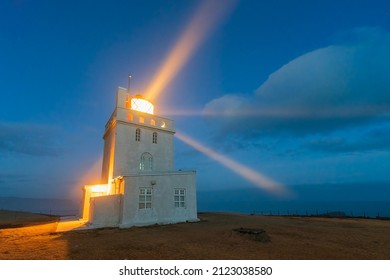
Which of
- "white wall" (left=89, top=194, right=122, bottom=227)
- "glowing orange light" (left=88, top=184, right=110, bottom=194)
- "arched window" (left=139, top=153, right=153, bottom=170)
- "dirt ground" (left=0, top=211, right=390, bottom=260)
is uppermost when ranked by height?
"arched window" (left=139, top=153, right=153, bottom=170)

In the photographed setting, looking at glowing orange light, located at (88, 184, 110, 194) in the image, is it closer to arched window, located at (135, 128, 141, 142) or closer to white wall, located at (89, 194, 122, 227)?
white wall, located at (89, 194, 122, 227)

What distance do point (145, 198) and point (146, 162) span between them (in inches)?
207

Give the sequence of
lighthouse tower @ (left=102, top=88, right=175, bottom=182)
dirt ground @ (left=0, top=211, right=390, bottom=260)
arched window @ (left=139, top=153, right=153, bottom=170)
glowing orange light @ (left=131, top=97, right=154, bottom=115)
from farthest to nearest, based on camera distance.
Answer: glowing orange light @ (left=131, top=97, right=154, bottom=115)
arched window @ (left=139, top=153, right=153, bottom=170)
lighthouse tower @ (left=102, top=88, right=175, bottom=182)
dirt ground @ (left=0, top=211, right=390, bottom=260)

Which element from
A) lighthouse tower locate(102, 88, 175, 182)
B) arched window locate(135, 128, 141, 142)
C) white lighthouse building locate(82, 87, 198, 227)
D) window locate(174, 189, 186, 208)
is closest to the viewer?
white lighthouse building locate(82, 87, 198, 227)

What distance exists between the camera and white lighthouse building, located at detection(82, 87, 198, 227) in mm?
16344

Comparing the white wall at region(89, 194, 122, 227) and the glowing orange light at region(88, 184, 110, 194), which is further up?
the glowing orange light at region(88, 184, 110, 194)

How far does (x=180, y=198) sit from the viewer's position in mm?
18453

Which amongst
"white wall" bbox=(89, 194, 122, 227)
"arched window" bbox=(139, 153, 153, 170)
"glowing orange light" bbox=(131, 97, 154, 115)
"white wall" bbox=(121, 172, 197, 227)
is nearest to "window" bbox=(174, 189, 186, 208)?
"white wall" bbox=(121, 172, 197, 227)

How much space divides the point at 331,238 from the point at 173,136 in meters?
16.1

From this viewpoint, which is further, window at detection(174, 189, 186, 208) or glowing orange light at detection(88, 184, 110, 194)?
glowing orange light at detection(88, 184, 110, 194)

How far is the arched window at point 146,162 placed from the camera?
21.4 metres

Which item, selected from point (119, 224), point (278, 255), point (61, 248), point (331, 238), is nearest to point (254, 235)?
point (278, 255)

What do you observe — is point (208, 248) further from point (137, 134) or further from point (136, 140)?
point (137, 134)
